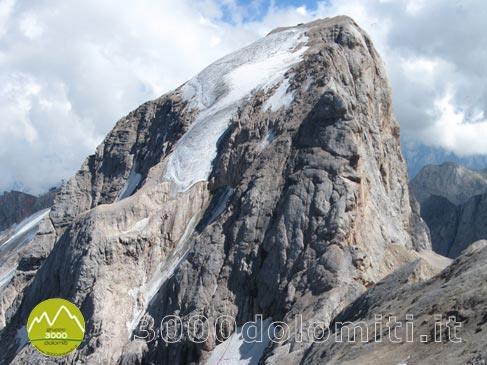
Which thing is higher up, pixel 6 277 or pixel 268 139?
pixel 268 139

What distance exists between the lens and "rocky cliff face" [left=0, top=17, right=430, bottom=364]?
37344mm

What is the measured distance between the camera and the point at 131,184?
2516 inches

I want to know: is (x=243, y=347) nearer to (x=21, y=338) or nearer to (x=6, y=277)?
(x=21, y=338)

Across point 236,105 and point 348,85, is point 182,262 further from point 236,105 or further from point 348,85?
point 348,85

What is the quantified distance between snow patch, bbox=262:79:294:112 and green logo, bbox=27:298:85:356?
25.9 m

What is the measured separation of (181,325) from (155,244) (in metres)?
10.0

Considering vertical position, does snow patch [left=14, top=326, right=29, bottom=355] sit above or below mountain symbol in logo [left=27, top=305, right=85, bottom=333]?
above

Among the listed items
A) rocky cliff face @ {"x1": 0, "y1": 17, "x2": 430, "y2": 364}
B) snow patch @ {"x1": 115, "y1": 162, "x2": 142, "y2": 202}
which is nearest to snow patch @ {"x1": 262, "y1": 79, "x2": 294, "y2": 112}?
rocky cliff face @ {"x1": 0, "y1": 17, "x2": 430, "y2": 364}

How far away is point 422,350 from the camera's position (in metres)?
19.4

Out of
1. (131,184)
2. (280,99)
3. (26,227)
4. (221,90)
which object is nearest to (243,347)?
(280,99)

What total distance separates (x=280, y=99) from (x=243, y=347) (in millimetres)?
20988

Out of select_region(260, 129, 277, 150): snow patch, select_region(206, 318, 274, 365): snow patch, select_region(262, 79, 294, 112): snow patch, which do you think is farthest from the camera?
select_region(262, 79, 294, 112): snow patch

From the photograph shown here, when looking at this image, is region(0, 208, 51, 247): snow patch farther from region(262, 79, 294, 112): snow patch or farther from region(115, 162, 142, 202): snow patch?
region(262, 79, 294, 112): snow patch

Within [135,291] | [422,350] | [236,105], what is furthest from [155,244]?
[422,350]
